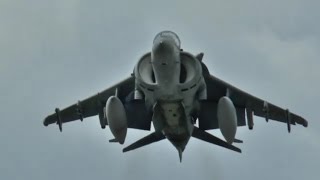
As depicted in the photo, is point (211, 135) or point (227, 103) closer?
point (227, 103)

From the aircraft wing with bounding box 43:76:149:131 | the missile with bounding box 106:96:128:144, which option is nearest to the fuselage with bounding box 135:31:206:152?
the missile with bounding box 106:96:128:144

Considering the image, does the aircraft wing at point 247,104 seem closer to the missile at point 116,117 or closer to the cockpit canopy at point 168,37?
the cockpit canopy at point 168,37

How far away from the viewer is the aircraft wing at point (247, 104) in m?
33.4

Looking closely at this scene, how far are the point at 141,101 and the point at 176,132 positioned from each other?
2.43 metres

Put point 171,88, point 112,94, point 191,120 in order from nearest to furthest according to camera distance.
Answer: point 171,88 → point 191,120 → point 112,94

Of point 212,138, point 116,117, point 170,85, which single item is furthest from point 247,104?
point 116,117

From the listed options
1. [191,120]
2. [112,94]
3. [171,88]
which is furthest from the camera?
[112,94]

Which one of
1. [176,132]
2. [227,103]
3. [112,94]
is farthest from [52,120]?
[227,103]

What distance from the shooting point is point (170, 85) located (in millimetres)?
29844

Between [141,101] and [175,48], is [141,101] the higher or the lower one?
the lower one

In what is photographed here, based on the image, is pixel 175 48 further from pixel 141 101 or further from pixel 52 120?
pixel 52 120

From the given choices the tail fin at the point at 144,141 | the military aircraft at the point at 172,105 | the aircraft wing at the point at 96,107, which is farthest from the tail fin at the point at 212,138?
the aircraft wing at the point at 96,107

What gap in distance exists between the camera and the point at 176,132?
31.5m

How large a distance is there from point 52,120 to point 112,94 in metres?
2.66
